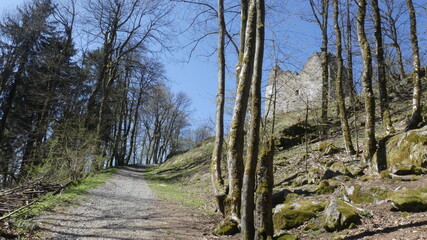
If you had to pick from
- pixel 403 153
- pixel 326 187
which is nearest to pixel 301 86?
pixel 403 153

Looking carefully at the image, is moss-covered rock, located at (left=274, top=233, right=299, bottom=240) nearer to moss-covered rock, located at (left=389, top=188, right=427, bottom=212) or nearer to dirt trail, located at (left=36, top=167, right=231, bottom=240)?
dirt trail, located at (left=36, top=167, right=231, bottom=240)

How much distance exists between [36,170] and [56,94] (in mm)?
8827

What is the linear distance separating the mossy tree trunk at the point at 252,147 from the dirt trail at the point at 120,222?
155cm

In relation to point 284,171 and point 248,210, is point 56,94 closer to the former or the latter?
point 284,171

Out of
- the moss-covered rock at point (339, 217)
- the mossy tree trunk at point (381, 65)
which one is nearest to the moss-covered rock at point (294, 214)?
the moss-covered rock at point (339, 217)

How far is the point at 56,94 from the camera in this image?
1786 centimetres

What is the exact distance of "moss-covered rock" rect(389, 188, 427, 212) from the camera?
15.4 feet

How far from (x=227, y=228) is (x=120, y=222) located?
245cm

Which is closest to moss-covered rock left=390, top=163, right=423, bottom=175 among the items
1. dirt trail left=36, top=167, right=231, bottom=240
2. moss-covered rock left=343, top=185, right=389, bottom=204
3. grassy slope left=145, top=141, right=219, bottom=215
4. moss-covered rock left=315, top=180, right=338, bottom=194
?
moss-covered rock left=343, top=185, right=389, bottom=204

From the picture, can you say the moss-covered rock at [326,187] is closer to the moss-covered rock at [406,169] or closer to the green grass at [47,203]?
the moss-covered rock at [406,169]

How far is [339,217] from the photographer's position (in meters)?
4.79

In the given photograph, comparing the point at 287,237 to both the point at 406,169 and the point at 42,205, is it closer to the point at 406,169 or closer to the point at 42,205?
the point at 406,169

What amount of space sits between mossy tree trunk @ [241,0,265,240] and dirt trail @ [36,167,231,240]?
5.07ft

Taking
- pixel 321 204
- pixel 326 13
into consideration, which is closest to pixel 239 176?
pixel 321 204
